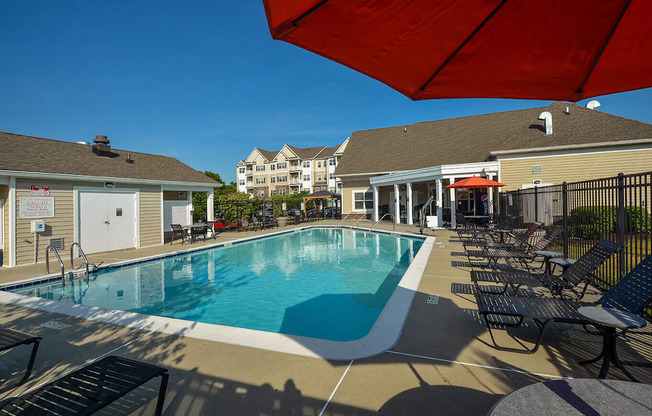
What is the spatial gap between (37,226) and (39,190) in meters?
1.30

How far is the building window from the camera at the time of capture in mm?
24453

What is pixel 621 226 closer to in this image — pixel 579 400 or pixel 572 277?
pixel 572 277

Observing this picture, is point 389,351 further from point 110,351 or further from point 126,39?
point 126,39

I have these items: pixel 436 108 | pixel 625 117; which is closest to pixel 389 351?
pixel 625 117

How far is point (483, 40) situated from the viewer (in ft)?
6.27

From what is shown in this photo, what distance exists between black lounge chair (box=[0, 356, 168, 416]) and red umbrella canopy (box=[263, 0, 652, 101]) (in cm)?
255

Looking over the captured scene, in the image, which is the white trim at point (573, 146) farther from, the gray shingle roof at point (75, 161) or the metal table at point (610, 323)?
the gray shingle roof at point (75, 161)

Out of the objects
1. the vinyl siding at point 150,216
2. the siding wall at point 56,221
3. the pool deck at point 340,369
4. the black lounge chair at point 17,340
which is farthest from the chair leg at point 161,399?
the vinyl siding at point 150,216

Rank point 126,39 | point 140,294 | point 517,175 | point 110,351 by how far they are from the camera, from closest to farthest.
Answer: point 110,351
point 140,294
point 126,39
point 517,175

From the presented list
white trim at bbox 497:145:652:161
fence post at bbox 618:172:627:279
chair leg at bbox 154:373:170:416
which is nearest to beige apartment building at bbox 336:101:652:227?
white trim at bbox 497:145:652:161

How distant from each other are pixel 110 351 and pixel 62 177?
9884 millimetres

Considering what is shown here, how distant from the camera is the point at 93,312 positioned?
5023 mm

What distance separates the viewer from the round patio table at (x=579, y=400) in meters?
1.41

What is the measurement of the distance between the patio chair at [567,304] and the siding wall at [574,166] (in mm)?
15614
